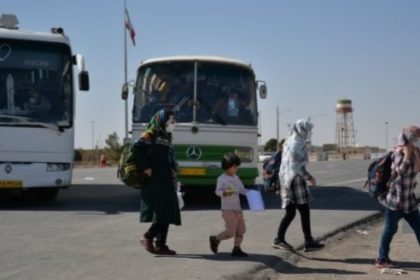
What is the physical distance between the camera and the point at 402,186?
787cm

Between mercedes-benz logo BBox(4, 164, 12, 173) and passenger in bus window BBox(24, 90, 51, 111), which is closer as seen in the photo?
mercedes-benz logo BBox(4, 164, 12, 173)

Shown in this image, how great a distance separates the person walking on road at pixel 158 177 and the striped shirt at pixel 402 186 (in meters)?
2.55

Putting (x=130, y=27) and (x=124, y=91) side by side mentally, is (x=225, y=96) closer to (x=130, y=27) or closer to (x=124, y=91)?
(x=124, y=91)

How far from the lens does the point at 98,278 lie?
725 cm

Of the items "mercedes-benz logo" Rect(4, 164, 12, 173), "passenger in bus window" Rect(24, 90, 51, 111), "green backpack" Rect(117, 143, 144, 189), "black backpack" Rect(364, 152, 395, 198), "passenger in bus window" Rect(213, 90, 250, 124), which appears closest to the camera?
"black backpack" Rect(364, 152, 395, 198)

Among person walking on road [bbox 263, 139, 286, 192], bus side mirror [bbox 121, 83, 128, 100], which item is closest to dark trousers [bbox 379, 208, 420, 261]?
person walking on road [bbox 263, 139, 286, 192]

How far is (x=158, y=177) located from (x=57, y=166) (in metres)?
5.96

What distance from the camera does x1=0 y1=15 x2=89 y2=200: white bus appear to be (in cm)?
1352

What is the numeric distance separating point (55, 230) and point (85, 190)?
8929 millimetres

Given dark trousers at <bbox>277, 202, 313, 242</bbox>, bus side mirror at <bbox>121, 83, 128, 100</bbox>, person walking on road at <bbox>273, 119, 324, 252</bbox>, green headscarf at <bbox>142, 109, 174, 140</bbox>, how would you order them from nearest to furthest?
green headscarf at <bbox>142, 109, 174, 140</bbox>
person walking on road at <bbox>273, 119, 324, 252</bbox>
dark trousers at <bbox>277, 202, 313, 242</bbox>
bus side mirror at <bbox>121, 83, 128, 100</bbox>

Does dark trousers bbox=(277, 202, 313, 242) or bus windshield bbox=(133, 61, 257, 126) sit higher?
bus windshield bbox=(133, 61, 257, 126)

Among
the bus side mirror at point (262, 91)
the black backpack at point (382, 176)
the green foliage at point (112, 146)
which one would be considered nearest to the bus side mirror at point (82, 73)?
the bus side mirror at point (262, 91)

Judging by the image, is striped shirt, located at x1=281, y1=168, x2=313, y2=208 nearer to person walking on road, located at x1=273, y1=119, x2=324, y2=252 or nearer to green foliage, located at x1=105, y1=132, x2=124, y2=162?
person walking on road, located at x1=273, y1=119, x2=324, y2=252

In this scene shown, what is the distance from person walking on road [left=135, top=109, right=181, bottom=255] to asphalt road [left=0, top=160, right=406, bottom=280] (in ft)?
1.50
